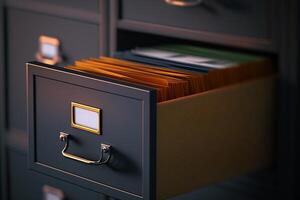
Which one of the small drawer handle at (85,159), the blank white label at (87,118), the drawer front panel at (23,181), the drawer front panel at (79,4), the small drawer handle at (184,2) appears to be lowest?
the drawer front panel at (23,181)

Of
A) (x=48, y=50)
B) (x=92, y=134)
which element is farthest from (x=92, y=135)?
(x=48, y=50)

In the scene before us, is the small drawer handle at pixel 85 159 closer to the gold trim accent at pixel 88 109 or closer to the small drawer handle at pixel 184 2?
the gold trim accent at pixel 88 109

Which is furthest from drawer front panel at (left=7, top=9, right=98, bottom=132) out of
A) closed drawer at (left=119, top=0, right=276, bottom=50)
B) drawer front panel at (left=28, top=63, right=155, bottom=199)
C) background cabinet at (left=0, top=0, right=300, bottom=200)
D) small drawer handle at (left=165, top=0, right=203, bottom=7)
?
drawer front panel at (left=28, top=63, right=155, bottom=199)

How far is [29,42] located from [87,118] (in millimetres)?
675

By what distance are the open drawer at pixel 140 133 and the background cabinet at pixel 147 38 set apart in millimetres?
55

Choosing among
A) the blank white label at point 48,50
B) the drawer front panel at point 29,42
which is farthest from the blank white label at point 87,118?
the blank white label at point 48,50

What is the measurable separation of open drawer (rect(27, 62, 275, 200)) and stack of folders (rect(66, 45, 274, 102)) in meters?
0.03

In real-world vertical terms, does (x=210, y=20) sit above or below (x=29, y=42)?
above

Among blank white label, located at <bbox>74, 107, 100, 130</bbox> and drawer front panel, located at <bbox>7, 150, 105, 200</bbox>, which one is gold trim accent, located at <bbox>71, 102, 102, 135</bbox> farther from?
drawer front panel, located at <bbox>7, 150, 105, 200</bbox>

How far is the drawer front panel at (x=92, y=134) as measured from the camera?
1.08 m

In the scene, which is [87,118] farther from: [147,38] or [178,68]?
[147,38]

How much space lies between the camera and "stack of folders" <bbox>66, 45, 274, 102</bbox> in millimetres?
1174

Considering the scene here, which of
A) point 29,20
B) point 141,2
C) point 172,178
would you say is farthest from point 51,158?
point 29,20

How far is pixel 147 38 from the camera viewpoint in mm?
1596
